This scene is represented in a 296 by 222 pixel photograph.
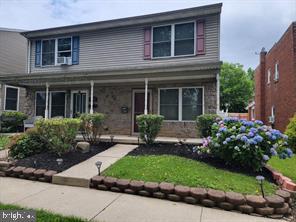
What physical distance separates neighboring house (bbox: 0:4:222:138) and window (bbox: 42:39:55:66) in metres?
0.06

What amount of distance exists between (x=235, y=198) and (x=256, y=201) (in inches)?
12.5

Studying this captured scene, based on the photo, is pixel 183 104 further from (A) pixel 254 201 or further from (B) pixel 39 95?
(B) pixel 39 95

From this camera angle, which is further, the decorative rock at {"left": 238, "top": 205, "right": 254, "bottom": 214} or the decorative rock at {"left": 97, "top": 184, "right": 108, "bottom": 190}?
the decorative rock at {"left": 97, "top": 184, "right": 108, "bottom": 190}

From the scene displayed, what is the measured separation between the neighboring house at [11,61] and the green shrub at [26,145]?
9241 millimetres

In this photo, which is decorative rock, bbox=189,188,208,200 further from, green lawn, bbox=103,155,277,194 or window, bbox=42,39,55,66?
window, bbox=42,39,55,66

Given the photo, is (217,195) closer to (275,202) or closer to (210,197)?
(210,197)

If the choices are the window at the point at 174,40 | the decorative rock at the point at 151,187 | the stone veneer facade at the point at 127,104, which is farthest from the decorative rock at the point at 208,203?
the window at the point at 174,40

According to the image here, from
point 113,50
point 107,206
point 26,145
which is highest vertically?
point 113,50

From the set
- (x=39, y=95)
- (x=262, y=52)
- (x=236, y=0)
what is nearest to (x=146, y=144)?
(x=236, y=0)

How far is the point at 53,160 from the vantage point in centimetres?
634

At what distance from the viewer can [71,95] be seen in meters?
12.5

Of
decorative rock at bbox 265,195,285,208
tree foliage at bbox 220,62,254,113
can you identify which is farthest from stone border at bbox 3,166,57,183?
tree foliage at bbox 220,62,254,113

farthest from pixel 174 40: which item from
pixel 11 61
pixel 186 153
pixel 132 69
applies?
pixel 11 61

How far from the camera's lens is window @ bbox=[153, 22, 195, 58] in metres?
10.5
